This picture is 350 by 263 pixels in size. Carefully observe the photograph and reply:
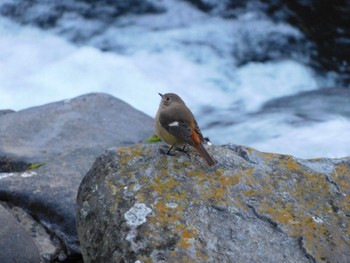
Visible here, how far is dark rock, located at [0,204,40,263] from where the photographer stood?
5.90 meters

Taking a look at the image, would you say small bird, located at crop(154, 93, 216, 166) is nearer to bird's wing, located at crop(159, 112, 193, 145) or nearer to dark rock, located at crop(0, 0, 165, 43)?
bird's wing, located at crop(159, 112, 193, 145)

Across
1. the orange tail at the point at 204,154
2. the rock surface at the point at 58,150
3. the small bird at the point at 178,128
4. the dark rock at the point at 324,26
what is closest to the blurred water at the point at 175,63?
the dark rock at the point at 324,26

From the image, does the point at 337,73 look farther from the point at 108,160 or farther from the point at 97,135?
the point at 108,160

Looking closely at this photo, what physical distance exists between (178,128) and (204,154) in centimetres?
45

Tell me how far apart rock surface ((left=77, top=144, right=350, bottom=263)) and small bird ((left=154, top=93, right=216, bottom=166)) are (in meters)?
0.10

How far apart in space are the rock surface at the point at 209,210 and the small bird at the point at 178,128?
0.10m

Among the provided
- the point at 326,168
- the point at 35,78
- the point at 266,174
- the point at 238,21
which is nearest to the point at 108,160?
the point at 266,174

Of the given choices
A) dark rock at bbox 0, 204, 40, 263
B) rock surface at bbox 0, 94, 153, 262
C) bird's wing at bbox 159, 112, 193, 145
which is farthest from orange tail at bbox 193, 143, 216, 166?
rock surface at bbox 0, 94, 153, 262

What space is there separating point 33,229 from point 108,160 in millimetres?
1911

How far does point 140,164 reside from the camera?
5121 mm

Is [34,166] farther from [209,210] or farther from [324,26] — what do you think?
[324,26]

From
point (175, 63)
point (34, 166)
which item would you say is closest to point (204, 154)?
point (34, 166)

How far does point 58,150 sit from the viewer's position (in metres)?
8.66

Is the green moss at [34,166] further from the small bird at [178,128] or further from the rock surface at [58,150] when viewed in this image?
the small bird at [178,128]
